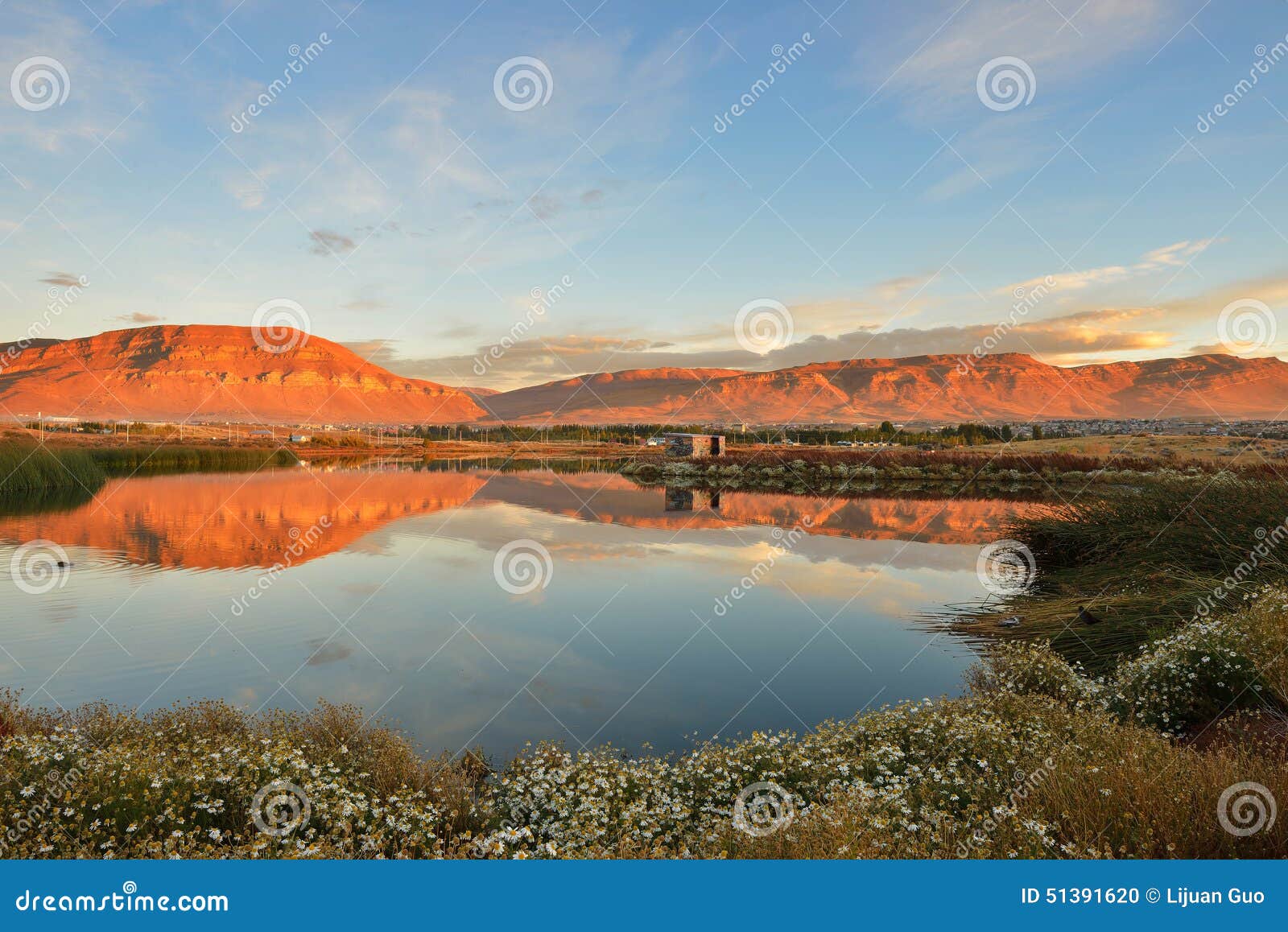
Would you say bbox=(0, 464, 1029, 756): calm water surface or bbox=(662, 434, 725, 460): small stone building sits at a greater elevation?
bbox=(662, 434, 725, 460): small stone building

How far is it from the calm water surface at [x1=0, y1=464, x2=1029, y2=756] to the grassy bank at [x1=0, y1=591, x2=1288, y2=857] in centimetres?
135

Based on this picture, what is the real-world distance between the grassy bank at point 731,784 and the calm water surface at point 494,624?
4.43ft

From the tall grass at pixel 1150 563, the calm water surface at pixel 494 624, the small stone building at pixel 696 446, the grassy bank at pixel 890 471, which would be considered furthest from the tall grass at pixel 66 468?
the small stone building at pixel 696 446

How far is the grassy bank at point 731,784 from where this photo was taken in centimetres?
390

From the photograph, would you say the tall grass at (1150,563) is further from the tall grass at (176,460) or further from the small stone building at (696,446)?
the tall grass at (176,460)

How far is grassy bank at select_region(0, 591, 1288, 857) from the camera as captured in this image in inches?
154

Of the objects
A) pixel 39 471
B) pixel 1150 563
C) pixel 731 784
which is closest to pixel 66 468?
pixel 39 471

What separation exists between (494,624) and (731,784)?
6766 millimetres

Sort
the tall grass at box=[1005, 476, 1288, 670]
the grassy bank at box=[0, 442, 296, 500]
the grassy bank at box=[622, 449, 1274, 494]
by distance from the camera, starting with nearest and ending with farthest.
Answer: the tall grass at box=[1005, 476, 1288, 670] < the grassy bank at box=[0, 442, 296, 500] < the grassy bank at box=[622, 449, 1274, 494]

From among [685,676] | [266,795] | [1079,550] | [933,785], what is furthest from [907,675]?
[1079,550]

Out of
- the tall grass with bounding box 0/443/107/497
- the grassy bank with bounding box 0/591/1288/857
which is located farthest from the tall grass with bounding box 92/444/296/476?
the grassy bank with bounding box 0/591/1288/857

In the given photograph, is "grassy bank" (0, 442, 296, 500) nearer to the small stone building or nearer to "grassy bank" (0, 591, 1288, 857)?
"grassy bank" (0, 591, 1288, 857)

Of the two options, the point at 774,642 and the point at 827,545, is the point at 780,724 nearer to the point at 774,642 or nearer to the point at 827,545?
the point at 774,642

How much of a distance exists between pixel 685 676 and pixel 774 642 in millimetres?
2056
